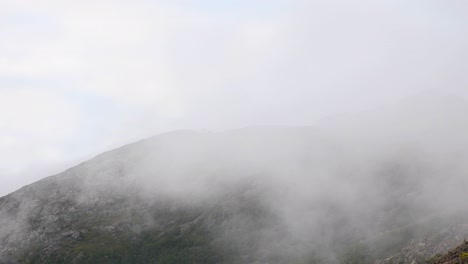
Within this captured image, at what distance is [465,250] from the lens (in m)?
84.8

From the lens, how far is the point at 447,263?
255 feet

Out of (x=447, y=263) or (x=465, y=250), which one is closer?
(x=447, y=263)

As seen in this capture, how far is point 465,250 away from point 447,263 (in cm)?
997
